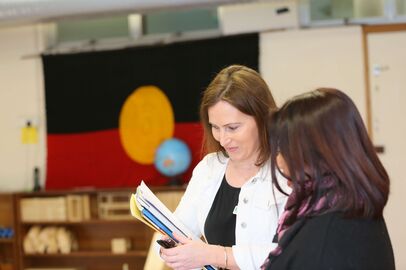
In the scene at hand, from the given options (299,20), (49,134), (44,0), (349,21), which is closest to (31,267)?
(49,134)

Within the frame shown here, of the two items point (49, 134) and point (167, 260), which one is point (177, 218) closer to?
point (167, 260)

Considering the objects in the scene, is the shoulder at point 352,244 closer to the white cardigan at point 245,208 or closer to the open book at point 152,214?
the white cardigan at point 245,208

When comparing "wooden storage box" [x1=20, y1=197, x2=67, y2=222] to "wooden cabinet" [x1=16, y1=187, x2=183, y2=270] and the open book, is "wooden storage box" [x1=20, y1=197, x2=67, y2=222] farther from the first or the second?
the open book

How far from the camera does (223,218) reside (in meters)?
1.65

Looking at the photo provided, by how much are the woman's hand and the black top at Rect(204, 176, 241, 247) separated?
143 millimetres

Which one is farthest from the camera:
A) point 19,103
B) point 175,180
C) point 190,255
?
point 19,103

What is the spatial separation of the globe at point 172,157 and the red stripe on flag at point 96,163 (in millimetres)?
155

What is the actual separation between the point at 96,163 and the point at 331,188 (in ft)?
14.1

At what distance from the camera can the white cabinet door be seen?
4711 mm

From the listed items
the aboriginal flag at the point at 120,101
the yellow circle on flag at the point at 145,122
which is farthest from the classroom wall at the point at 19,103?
the yellow circle on flag at the point at 145,122

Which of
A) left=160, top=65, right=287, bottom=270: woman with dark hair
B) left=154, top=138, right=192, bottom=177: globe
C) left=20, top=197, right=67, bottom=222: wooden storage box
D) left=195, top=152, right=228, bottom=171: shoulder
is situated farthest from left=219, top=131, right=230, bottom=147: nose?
left=20, top=197, right=67, bottom=222: wooden storage box

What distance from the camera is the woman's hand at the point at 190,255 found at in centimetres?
150

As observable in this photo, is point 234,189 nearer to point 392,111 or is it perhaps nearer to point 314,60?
point 314,60

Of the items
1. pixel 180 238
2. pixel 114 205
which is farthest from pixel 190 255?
pixel 114 205
